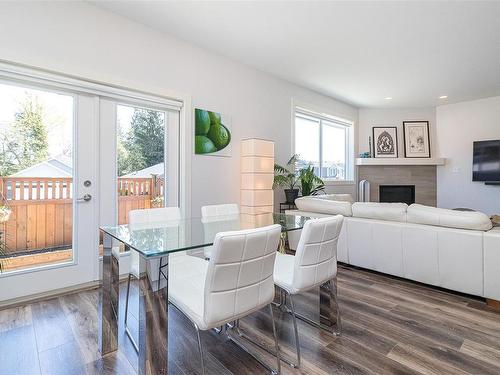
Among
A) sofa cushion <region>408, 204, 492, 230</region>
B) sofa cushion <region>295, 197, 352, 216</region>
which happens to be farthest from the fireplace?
sofa cushion <region>408, 204, 492, 230</region>

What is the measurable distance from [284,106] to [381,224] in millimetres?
2597

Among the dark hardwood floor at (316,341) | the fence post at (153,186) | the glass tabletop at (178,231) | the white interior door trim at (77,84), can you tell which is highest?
the white interior door trim at (77,84)

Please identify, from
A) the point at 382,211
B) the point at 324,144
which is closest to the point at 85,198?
the point at 382,211

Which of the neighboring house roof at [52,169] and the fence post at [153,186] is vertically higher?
the neighboring house roof at [52,169]

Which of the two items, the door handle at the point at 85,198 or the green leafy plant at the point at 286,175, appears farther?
the green leafy plant at the point at 286,175

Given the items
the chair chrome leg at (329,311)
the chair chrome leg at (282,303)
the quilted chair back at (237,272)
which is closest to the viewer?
the quilted chair back at (237,272)

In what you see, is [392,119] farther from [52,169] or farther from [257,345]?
[52,169]

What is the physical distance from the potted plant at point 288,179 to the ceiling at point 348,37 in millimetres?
1421

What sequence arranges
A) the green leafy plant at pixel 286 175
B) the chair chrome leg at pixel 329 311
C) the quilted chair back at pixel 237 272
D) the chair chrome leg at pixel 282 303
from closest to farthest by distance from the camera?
1. the quilted chair back at pixel 237 272
2. the chair chrome leg at pixel 329 311
3. the chair chrome leg at pixel 282 303
4. the green leafy plant at pixel 286 175

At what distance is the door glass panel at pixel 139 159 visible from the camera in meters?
2.94

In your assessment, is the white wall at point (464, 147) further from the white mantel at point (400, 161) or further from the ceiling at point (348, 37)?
the ceiling at point (348, 37)

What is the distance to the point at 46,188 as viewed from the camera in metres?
2.49

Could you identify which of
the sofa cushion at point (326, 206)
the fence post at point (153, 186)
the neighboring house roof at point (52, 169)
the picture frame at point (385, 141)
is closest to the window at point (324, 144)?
the picture frame at point (385, 141)

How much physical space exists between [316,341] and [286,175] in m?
3.08
